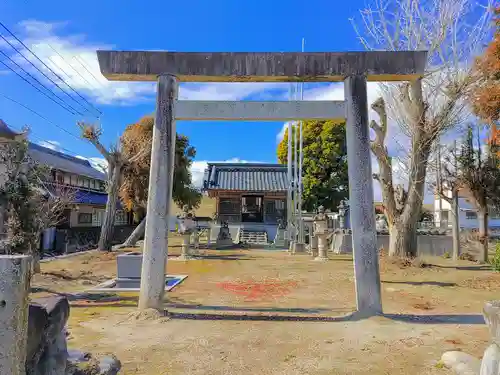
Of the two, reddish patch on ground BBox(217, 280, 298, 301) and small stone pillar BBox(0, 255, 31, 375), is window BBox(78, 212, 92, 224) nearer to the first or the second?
reddish patch on ground BBox(217, 280, 298, 301)

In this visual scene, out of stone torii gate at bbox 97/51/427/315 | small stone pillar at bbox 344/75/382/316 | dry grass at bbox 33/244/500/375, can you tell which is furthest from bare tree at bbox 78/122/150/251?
small stone pillar at bbox 344/75/382/316

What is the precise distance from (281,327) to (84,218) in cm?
2260

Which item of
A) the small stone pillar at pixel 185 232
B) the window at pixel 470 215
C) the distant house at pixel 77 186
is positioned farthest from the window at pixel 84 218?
the window at pixel 470 215

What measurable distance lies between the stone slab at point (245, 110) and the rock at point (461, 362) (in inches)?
158

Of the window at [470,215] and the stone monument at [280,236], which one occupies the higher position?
the window at [470,215]

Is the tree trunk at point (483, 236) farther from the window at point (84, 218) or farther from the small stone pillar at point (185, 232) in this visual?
the window at point (84, 218)

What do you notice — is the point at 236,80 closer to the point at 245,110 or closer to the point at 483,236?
the point at 245,110

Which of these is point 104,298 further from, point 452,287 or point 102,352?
point 452,287

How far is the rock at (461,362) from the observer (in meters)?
3.79

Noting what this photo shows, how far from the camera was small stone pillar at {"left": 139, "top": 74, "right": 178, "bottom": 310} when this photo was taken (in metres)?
6.38

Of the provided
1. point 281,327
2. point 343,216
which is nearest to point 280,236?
point 343,216

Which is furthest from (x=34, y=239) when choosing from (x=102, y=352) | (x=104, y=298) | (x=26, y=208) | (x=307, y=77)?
(x=307, y=77)

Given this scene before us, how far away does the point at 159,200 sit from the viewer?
6.52 meters

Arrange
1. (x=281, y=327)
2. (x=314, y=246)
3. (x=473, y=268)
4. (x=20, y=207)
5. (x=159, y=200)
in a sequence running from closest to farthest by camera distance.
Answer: (x=281, y=327)
(x=159, y=200)
(x=20, y=207)
(x=473, y=268)
(x=314, y=246)
